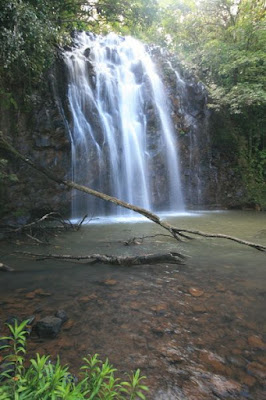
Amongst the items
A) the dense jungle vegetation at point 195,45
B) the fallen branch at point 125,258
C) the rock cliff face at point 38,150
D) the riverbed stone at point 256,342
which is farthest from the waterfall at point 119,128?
the riverbed stone at point 256,342

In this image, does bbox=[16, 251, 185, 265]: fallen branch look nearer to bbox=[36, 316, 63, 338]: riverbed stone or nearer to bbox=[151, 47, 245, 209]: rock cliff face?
bbox=[36, 316, 63, 338]: riverbed stone

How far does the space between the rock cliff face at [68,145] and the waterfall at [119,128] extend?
372mm

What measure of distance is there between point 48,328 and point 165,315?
1.16 m

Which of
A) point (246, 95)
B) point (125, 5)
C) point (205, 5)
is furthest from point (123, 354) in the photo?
point (205, 5)

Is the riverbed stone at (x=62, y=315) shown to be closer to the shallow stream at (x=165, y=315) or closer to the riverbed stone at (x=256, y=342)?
the shallow stream at (x=165, y=315)

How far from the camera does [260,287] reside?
350cm

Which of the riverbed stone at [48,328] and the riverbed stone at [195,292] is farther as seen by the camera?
the riverbed stone at [195,292]

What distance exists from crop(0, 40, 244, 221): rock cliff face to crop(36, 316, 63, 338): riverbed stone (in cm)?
576

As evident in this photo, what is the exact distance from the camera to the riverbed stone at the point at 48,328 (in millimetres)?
2400

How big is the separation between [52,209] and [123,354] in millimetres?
7157

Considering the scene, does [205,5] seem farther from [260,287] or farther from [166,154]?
[260,287]

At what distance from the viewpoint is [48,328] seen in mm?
2424

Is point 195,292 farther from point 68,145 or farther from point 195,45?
point 195,45

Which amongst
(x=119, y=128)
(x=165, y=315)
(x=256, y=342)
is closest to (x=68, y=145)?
(x=119, y=128)
